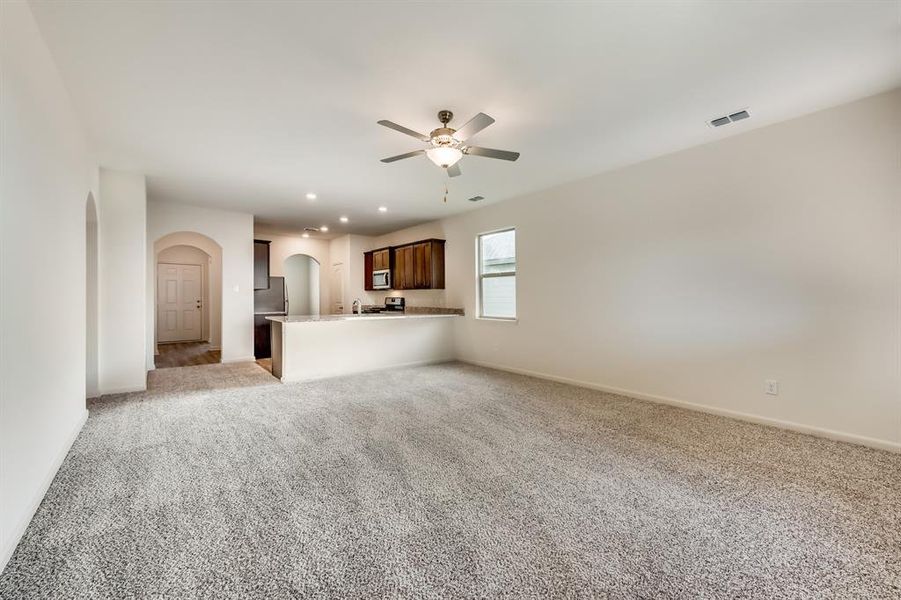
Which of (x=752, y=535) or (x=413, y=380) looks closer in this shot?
(x=752, y=535)

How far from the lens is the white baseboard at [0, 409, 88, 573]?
1604mm

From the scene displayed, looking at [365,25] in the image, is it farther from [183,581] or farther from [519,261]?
[519,261]

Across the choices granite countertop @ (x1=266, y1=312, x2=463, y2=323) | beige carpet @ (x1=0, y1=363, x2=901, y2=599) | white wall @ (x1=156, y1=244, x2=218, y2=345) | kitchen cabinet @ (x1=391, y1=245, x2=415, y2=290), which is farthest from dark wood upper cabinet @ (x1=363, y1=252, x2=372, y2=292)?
beige carpet @ (x1=0, y1=363, x2=901, y2=599)

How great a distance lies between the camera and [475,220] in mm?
6289

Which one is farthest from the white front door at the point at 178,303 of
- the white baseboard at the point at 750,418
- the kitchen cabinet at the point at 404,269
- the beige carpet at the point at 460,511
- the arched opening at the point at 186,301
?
the white baseboard at the point at 750,418

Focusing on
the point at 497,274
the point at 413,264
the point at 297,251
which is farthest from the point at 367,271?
the point at 497,274

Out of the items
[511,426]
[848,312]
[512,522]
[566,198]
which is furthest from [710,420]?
[566,198]

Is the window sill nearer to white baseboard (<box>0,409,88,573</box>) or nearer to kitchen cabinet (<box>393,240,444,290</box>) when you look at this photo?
kitchen cabinet (<box>393,240,444,290</box>)

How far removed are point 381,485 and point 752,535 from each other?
1943mm

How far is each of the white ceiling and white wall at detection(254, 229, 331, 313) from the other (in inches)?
175

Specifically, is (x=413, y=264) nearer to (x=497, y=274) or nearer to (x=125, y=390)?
(x=497, y=274)

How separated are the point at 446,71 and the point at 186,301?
9546 millimetres

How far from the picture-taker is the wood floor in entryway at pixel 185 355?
642cm

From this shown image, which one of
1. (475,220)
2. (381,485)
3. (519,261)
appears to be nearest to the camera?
(381,485)
